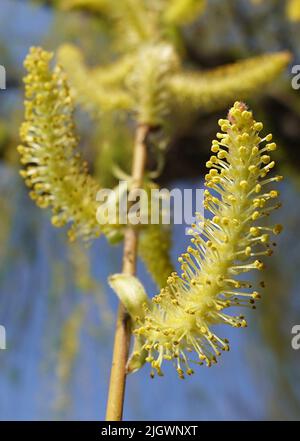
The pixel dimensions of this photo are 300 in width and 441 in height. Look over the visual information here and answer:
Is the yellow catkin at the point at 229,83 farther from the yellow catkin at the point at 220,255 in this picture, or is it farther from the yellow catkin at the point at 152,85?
the yellow catkin at the point at 220,255

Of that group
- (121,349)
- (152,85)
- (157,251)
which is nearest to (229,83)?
(152,85)

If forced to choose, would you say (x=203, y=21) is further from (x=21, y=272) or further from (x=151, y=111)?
(x=151, y=111)

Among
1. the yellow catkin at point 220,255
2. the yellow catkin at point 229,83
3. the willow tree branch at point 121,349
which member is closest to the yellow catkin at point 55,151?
the willow tree branch at point 121,349

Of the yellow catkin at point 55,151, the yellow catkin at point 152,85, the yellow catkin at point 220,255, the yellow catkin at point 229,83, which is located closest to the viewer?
the yellow catkin at point 220,255

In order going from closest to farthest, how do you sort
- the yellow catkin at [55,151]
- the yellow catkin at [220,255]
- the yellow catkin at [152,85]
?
the yellow catkin at [220,255]
the yellow catkin at [55,151]
the yellow catkin at [152,85]

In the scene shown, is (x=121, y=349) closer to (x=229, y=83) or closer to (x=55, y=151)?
(x=55, y=151)

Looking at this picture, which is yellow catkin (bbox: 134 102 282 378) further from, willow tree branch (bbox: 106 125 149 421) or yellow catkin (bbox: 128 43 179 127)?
yellow catkin (bbox: 128 43 179 127)
